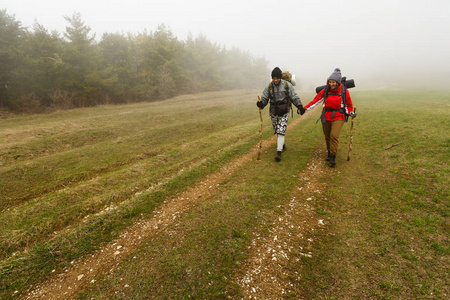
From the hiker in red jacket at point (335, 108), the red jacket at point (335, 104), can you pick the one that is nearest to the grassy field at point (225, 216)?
the hiker in red jacket at point (335, 108)

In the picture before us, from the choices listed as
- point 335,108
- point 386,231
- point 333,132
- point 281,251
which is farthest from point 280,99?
point 281,251

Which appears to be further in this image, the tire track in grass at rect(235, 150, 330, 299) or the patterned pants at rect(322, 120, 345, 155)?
the patterned pants at rect(322, 120, 345, 155)

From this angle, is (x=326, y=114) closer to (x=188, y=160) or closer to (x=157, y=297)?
(x=188, y=160)

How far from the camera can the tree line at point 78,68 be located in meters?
25.3

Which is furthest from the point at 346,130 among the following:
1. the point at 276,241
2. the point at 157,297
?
the point at 157,297

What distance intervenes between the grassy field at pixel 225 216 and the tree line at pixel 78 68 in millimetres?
22296

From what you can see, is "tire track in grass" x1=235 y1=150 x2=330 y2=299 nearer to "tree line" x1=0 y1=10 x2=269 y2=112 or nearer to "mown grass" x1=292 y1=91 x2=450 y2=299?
"mown grass" x1=292 y1=91 x2=450 y2=299

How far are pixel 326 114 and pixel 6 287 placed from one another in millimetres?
9447

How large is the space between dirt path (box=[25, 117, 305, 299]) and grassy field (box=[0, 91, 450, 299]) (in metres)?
0.20

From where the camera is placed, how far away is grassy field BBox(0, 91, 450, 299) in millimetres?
3557

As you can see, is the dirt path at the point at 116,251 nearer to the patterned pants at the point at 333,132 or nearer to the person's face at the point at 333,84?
the patterned pants at the point at 333,132

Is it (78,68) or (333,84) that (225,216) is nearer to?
(333,84)

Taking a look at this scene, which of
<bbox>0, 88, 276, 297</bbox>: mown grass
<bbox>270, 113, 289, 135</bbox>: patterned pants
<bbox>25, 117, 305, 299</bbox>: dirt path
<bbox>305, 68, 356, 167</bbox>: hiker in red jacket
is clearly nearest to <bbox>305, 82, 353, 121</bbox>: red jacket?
<bbox>305, 68, 356, 167</bbox>: hiker in red jacket

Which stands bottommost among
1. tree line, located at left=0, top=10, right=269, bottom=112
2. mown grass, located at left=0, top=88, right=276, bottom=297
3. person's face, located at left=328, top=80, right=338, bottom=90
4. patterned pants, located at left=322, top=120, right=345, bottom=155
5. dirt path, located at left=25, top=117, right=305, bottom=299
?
dirt path, located at left=25, top=117, right=305, bottom=299
